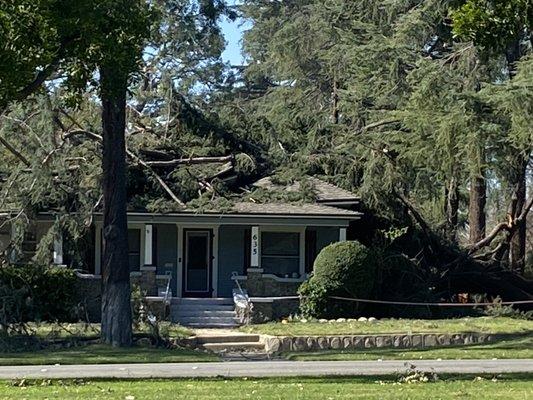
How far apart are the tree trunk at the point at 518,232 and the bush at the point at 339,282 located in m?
7.36

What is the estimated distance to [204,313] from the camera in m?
28.0

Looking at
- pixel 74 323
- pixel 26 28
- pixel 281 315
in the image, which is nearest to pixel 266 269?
pixel 281 315

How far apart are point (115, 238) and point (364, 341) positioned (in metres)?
6.32

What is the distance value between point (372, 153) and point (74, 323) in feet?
36.9

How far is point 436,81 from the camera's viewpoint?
2794cm

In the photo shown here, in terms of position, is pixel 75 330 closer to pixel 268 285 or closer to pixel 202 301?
pixel 202 301

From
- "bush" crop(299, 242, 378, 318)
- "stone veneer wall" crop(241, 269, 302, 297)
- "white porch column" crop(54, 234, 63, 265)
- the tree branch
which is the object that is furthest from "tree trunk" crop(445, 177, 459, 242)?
the tree branch

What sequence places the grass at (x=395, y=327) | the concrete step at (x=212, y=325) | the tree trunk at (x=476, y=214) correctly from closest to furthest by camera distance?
1. the grass at (x=395, y=327)
2. the concrete step at (x=212, y=325)
3. the tree trunk at (x=476, y=214)

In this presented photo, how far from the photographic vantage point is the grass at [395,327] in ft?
77.4

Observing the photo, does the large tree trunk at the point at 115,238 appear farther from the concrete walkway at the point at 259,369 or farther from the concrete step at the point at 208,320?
the concrete step at the point at 208,320

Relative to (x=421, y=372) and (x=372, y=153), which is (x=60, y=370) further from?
(x=372, y=153)

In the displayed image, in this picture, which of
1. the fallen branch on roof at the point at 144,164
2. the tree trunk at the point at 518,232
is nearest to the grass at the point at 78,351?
the fallen branch on roof at the point at 144,164

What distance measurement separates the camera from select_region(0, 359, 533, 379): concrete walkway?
15586 mm

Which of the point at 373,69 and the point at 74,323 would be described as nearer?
the point at 74,323
